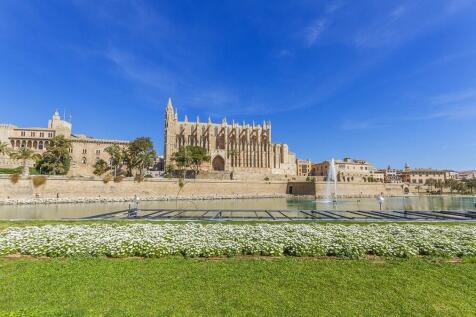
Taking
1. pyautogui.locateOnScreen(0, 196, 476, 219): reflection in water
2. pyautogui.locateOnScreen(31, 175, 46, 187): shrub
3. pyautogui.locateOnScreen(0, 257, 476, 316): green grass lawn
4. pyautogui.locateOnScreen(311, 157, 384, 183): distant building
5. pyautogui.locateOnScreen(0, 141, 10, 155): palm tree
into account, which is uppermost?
pyautogui.locateOnScreen(0, 141, 10, 155): palm tree

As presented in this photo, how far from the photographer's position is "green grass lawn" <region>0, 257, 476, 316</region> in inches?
172

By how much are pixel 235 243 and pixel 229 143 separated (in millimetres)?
76497

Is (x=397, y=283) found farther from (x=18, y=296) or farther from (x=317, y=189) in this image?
(x=317, y=189)

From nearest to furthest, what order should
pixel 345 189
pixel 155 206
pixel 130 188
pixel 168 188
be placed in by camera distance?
pixel 155 206 → pixel 130 188 → pixel 168 188 → pixel 345 189

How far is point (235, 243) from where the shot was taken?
7.73 metres

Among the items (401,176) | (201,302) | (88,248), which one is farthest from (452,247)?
(401,176)

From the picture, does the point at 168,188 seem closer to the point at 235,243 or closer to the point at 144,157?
the point at 144,157

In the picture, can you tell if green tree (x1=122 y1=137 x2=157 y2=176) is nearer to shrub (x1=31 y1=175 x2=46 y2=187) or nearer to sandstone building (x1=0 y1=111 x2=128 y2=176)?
sandstone building (x1=0 y1=111 x2=128 y2=176)

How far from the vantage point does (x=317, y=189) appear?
58250mm

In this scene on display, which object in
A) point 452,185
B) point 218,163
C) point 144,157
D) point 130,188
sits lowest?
point 452,185

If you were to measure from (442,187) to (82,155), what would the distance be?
111123 mm

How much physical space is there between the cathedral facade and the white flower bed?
6613 cm

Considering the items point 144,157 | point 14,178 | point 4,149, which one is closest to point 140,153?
point 144,157

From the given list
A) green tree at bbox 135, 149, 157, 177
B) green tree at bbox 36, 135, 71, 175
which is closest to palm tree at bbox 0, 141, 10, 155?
green tree at bbox 36, 135, 71, 175
